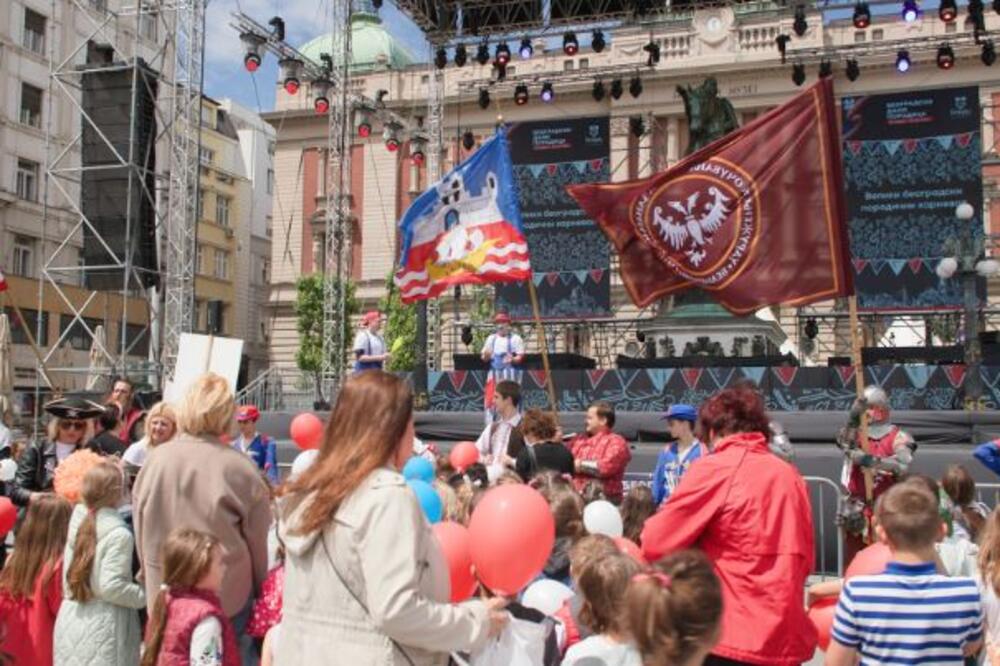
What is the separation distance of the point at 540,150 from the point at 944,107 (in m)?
9.78

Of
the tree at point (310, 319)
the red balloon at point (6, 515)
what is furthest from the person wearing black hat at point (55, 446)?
the tree at point (310, 319)

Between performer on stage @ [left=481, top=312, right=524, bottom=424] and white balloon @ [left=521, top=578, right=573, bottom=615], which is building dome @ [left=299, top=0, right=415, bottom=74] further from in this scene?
white balloon @ [left=521, top=578, right=573, bottom=615]

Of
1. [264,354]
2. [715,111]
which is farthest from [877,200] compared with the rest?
[264,354]

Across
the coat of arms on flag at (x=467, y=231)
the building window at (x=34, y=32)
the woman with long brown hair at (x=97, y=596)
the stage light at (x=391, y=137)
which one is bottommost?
the woman with long brown hair at (x=97, y=596)

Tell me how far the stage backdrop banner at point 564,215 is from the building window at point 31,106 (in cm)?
1817

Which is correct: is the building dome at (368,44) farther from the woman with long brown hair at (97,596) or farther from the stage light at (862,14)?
the woman with long brown hair at (97,596)

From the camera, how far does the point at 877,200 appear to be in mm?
23969

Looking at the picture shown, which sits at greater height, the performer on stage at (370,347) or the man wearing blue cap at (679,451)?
the performer on stage at (370,347)

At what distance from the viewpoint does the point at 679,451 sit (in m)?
6.86

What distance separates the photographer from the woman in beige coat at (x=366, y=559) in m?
2.56

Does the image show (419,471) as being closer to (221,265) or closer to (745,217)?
(745,217)

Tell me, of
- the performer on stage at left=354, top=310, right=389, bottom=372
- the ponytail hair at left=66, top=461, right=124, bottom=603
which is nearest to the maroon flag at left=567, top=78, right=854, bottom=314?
the performer on stage at left=354, top=310, right=389, bottom=372

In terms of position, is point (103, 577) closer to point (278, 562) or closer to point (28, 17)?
point (278, 562)

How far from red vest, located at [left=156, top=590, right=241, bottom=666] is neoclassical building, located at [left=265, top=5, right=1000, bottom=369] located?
24.8 metres
